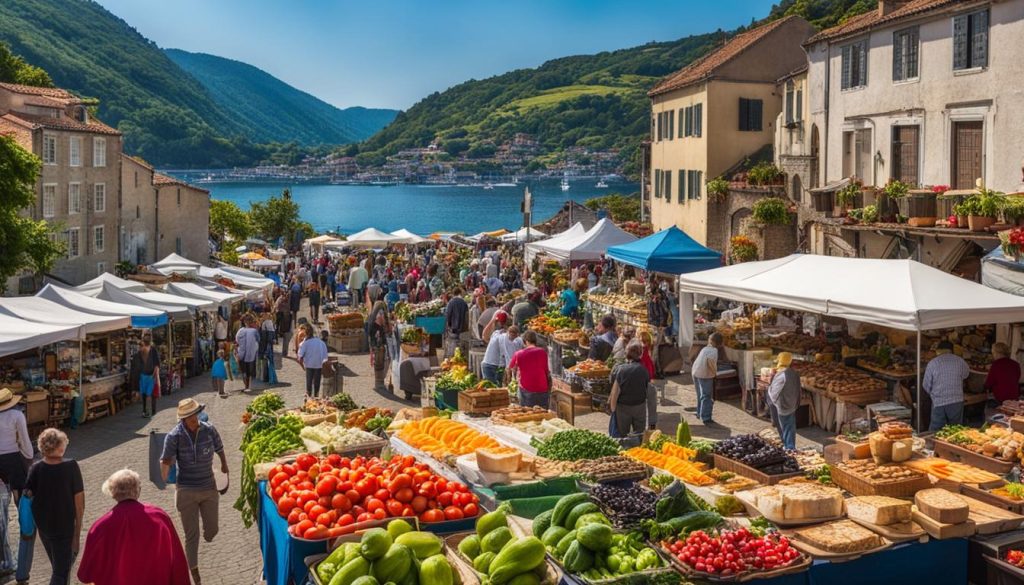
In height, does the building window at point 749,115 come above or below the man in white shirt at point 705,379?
above

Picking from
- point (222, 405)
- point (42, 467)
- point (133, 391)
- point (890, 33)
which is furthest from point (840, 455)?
point (890, 33)

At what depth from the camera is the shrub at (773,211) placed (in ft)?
104

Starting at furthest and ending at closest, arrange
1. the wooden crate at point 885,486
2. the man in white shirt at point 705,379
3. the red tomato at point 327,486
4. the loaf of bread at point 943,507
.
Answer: the man in white shirt at point 705,379, the wooden crate at point 885,486, the loaf of bread at point 943,507, the red tomato at point 327,486

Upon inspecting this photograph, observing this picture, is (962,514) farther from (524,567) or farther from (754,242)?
(754,242)

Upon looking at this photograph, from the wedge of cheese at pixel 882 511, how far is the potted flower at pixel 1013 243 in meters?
7.54

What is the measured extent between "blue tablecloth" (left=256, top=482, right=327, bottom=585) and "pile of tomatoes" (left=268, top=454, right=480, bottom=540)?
108 millimetres

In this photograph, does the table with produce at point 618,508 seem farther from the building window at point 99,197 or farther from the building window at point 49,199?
the building window at point 99,197

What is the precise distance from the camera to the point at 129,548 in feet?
22.8

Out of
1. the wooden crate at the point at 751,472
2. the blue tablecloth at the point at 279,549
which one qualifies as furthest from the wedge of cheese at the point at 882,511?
the blue tablecloth at the point at 279,549

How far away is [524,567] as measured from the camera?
684 cm

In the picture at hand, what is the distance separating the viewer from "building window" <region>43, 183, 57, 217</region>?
35.1 metres

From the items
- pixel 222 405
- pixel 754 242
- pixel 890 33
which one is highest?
pixel 890 33

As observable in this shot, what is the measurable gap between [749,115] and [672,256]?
21451 mm

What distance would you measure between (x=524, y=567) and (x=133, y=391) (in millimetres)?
14687
